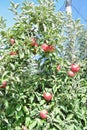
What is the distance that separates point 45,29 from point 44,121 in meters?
0.59

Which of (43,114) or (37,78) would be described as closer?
(43,114)

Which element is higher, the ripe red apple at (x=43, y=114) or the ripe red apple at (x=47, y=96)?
the ripe red apple at (x=47, y=96)

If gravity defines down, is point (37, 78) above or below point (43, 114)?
above

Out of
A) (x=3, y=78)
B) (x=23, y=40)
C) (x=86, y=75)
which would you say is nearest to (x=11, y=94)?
(x=3, y=78)

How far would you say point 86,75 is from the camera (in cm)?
283

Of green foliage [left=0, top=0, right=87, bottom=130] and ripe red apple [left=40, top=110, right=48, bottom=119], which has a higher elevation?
green foliage [left=0, top=0, right=87, bottom=130]

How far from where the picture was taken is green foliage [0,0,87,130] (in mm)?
2293

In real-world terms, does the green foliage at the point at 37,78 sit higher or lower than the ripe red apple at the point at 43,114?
higher

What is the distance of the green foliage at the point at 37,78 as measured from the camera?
2.29 meters

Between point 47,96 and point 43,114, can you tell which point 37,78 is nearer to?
point 47,96

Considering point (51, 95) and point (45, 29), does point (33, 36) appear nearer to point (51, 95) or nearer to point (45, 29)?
point (45, 29)

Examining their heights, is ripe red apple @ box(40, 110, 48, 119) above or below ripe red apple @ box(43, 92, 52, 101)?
below

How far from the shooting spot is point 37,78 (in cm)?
241

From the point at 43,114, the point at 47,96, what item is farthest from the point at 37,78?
the point at 43,114
